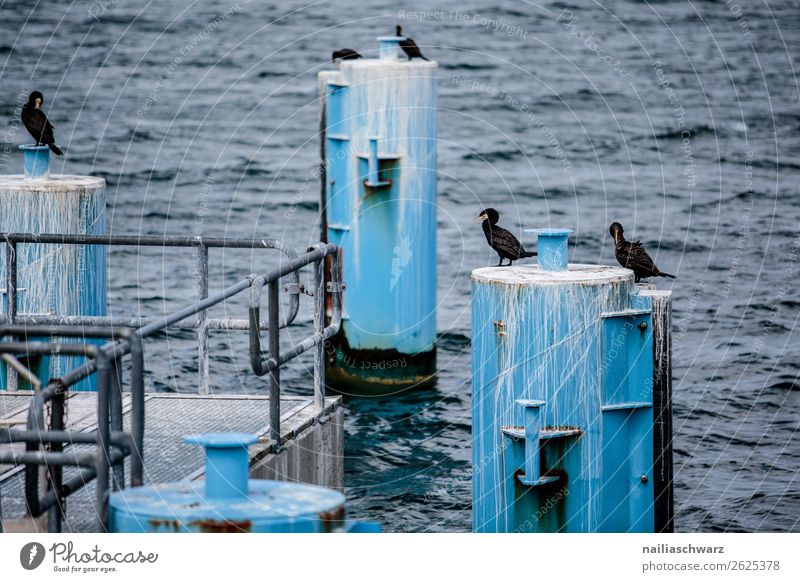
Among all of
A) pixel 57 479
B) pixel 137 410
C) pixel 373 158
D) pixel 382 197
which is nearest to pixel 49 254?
pixel 373 158

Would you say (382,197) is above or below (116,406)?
above

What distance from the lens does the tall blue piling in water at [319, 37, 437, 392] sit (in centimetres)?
1808

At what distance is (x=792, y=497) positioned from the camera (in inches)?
629

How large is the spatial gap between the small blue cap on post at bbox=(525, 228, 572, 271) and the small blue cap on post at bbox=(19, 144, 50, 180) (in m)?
5.67

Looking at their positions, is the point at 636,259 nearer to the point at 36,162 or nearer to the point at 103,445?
the point at 36,162

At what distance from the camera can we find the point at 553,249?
11.1 metres

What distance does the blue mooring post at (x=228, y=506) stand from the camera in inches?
287

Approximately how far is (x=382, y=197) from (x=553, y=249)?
730 centimetres

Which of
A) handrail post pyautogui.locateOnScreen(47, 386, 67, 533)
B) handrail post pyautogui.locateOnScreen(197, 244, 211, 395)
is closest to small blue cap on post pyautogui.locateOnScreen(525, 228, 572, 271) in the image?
handrail post pyautogui.locateOnScreen(197, 244, 211, 395)

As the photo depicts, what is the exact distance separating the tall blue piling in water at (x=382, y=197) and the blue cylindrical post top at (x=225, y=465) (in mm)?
10786

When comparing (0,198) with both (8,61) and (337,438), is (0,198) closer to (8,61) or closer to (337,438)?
(337,438)

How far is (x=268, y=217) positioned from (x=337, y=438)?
1850 centimetres

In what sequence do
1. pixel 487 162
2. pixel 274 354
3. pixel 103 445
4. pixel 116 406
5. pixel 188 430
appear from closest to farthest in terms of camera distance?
pixel 103 445
pixel 116 406
pixel 274 354
pixel 188 430
pixel 487 162

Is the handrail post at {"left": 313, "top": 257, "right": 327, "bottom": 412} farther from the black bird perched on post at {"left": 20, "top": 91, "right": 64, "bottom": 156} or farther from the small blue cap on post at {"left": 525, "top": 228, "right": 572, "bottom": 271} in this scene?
the black bird perched on post at {"left": 20, "top": 91, "right": 64, "bottom": 156}
